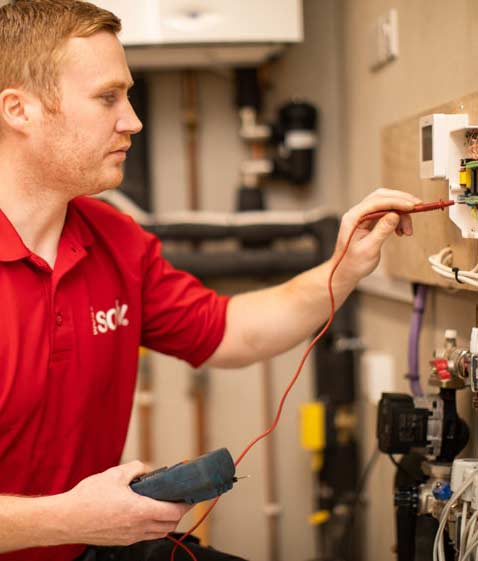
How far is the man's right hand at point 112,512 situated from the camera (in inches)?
45.4

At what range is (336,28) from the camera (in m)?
2.36

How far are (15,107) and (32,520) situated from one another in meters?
0.76

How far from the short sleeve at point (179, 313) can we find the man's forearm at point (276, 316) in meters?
0.03

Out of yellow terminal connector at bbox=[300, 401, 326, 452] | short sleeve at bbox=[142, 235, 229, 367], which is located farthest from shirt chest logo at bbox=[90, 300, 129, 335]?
yellow terminal connector at bbox=[300, 401, 326, 452]

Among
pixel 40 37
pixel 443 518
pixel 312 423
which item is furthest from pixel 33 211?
pixel 312 423

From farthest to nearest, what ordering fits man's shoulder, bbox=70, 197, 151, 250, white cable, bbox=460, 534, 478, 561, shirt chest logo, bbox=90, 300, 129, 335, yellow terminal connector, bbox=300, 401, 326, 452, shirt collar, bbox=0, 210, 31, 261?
yellow terminal connector, bbox=300, 401, 326, 452, man's shoulder, bbox=70, 197, 151, 250, shirt chest logo, bbox=90, 300, 129, 335, shirt collar, bbox=0, 210, 31, 261, white cable, bbox=460, 534, 478, 561

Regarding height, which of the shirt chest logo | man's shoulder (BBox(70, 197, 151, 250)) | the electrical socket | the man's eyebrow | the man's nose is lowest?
the shirt chest logo

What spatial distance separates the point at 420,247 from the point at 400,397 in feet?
1.12

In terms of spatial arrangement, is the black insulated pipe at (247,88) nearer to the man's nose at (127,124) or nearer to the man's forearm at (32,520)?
the man's nose at (127,124)

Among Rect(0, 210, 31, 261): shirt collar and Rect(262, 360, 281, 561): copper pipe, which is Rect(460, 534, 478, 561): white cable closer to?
Rect(0, 210, 31, 261): shirt collar

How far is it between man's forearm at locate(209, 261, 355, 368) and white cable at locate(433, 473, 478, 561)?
45cm

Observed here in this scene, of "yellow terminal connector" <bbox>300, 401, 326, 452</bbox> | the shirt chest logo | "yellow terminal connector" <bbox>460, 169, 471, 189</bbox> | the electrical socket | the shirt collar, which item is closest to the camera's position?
"yellow terminal connector" <bbox>460, 169, 471, 189</bbox>

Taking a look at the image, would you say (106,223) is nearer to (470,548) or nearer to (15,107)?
(15,107)

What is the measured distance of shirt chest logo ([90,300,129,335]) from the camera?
1493 mm
